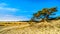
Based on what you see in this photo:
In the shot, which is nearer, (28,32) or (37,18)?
(28,32)

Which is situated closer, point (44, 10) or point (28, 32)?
point (28, 32)

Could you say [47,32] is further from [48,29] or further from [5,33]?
[5,33]

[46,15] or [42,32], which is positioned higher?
[46,15]

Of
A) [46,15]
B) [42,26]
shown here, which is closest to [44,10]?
[46,15]

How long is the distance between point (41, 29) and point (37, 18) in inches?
322

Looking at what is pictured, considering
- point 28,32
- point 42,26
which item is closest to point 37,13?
point 42,26

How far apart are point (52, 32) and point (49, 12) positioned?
29.3 feet

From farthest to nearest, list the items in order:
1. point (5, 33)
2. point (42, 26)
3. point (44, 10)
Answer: point (44, 10) < point (42, 26) < point (5, 33)

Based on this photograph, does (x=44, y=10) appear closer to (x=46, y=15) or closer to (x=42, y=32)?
(x=46, y=15)

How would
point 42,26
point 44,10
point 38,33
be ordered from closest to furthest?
point 38,33
point 42,26
point 44,10

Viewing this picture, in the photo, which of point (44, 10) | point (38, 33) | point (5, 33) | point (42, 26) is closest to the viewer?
point (38, 33)

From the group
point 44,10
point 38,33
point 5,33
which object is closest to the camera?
point 38,33

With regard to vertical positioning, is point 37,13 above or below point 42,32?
above

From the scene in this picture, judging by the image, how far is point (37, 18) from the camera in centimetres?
2728
